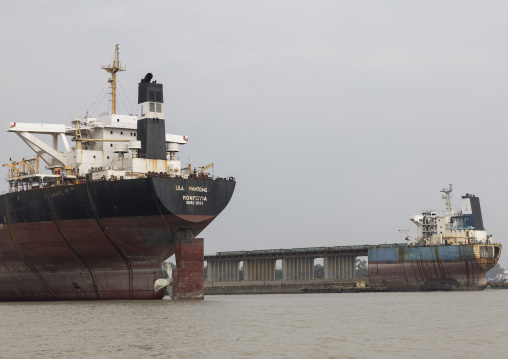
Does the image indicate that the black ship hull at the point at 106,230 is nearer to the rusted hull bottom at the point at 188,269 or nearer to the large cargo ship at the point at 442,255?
the rusted hull bottom at the point at 188,269

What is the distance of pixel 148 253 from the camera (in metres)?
50.8

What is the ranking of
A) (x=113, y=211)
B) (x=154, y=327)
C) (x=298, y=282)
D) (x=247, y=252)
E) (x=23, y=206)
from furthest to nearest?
Result: (x=247, y=252) → (x=298, y=282) → (x=23, y=206) → (x=113, y=211) → (x=154, y=327)

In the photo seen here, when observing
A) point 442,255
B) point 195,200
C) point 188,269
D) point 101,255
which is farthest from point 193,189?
point 442,255

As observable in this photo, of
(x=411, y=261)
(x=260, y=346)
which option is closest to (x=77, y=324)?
(x=260, y=346)

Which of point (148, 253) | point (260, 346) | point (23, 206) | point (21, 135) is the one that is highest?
point (21, 135)

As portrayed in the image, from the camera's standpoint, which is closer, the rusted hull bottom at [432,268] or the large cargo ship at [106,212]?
the large cargo ship at [106,212]

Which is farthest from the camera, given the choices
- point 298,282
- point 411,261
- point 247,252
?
point 247,252

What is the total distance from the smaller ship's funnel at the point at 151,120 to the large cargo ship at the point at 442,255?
39.6 m

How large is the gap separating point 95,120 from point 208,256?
183 feet

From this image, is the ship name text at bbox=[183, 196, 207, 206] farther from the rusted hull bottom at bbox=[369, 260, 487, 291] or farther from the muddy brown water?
the rusted hull bottom at bbox=[369, 260, 487, 291]

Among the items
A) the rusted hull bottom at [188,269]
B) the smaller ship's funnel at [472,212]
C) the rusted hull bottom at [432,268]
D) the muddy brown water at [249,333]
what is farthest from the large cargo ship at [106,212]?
the smaller ship's funnel at [472,212]

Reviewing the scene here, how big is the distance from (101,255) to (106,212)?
11.4 feet

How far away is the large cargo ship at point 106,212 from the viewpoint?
49.4 metres

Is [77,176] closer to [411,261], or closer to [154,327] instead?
[154,327]
